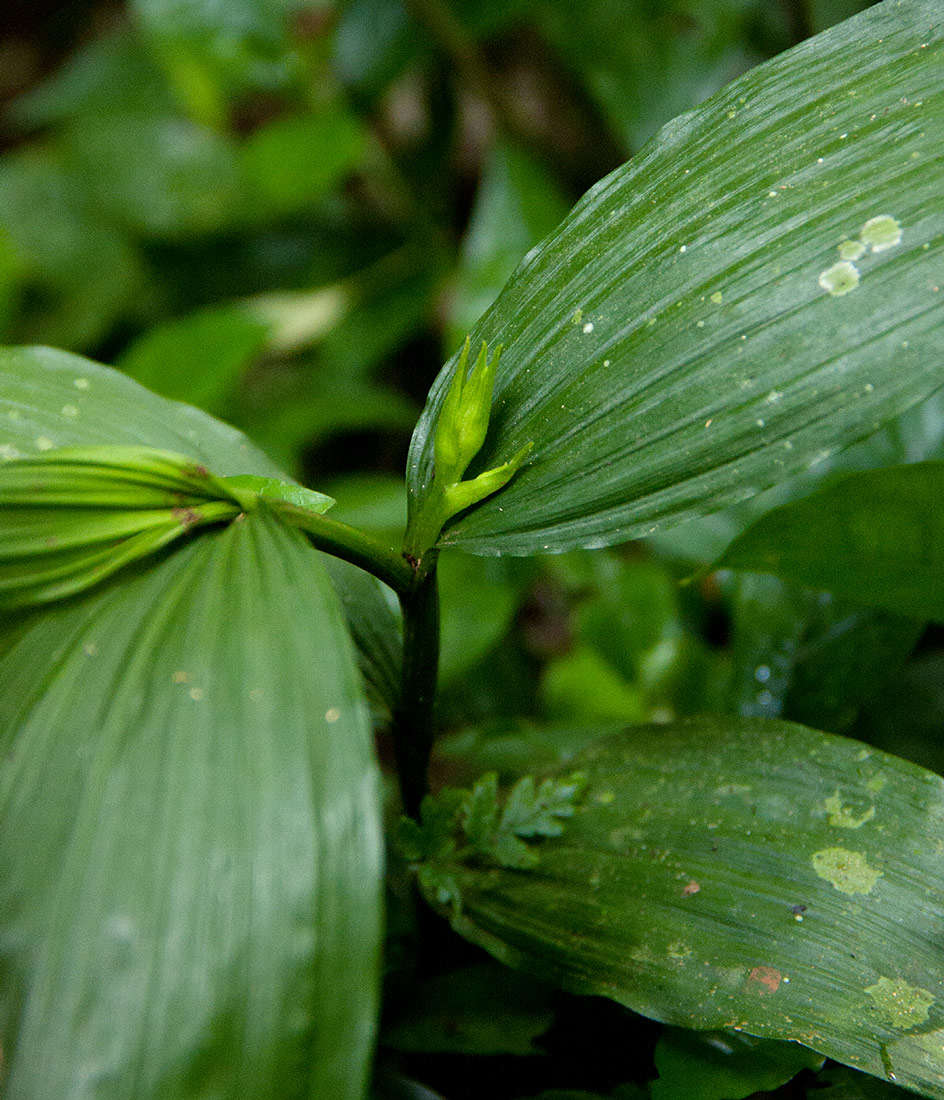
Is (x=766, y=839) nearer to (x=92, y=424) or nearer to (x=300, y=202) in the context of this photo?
(x=92, y=424)

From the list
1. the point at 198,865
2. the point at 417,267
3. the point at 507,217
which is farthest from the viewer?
the point at 417,267

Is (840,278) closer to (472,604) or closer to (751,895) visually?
(751,895)

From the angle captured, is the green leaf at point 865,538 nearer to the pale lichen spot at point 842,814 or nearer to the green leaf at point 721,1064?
the pale lichen spot at point 842,814

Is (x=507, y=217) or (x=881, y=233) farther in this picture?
(x=507, y=217)

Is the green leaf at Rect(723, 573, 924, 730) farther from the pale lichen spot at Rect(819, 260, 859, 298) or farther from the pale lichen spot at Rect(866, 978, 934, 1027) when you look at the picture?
the pale lichen spot at Rect(819, 260, 859, 298)

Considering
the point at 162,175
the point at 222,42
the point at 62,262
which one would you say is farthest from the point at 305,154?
the point at 62,262

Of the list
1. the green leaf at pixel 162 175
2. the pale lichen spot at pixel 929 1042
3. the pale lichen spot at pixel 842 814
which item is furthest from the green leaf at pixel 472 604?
the green leaf at pixel 162 175
